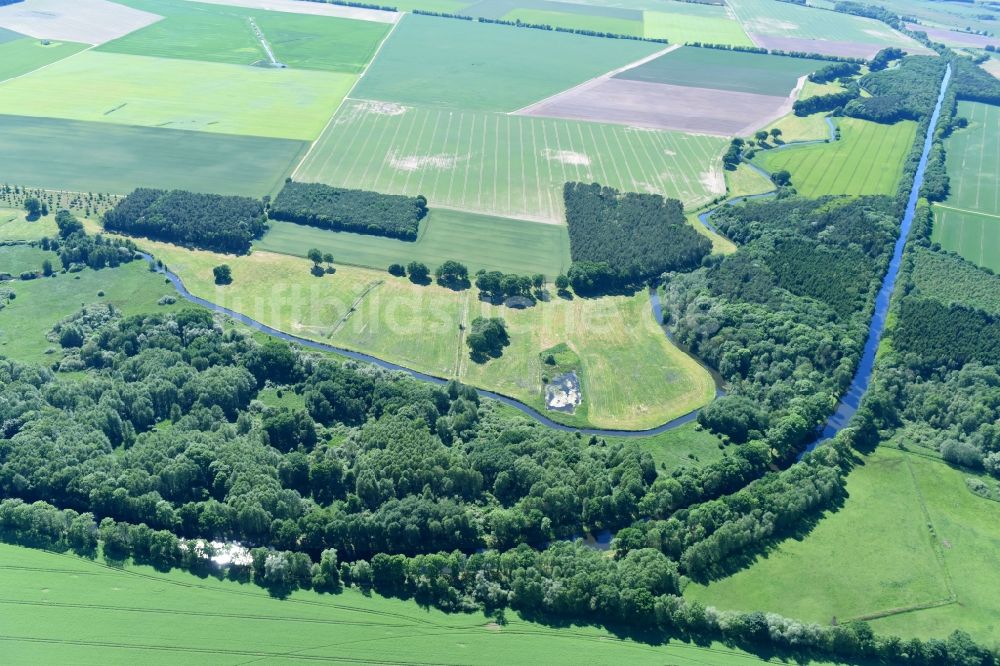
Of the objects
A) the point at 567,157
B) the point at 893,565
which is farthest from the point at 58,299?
the point at 893,565

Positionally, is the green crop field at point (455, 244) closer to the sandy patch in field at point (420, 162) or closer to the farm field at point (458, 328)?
the farm field at point (458, 328)

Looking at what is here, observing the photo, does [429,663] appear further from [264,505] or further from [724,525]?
A: [724,525]

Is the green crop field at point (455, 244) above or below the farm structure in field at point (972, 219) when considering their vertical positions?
above

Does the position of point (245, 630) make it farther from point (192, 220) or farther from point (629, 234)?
point (629, 234)

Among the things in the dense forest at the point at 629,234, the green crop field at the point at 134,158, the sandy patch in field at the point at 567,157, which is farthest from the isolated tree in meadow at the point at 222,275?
the sandy patch in field at the point at 567,157

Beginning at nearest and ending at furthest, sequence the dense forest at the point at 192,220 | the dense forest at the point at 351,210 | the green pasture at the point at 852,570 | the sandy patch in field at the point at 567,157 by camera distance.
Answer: the green pasture at the point at 852,570 → the dense forest at the point at 192,220 → the dense forest at the point at 351,210 → the sandy patch in field at the point at 567,157

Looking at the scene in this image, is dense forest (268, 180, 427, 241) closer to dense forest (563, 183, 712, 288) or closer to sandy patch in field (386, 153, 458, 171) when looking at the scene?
sandy patch in field (386, 153, 458, 171)

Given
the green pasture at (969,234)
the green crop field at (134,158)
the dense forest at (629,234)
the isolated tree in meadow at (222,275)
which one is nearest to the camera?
the isolated tree in meadow at (222,275)
